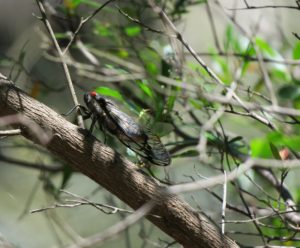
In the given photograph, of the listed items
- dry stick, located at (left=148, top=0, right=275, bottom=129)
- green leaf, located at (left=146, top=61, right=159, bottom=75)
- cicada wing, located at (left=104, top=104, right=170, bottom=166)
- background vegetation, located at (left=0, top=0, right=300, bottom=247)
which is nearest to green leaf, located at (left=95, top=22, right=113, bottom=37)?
background vegetation, located at (left=0, top=0, right=300, bottom=247)

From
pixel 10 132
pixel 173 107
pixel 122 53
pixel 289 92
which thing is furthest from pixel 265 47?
pixel 10 132

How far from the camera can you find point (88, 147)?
1.79m

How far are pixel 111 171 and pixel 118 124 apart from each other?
177mm

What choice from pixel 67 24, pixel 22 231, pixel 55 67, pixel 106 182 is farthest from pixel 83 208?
pixel 106 182

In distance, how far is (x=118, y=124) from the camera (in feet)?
6.23

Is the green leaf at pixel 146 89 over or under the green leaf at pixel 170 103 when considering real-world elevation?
over

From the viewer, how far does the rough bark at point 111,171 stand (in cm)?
178

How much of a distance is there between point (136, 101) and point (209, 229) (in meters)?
0.99

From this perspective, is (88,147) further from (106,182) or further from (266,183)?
(266,183)

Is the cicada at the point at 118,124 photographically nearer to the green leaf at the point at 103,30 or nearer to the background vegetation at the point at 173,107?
the background vegetation at the point at 173,107

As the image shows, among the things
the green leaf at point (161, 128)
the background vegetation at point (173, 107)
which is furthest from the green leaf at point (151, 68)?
the green leaf at point (161, 128)

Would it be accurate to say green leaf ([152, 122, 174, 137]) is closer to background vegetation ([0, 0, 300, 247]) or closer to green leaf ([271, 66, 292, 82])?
background vegetation ([0, 0, 300, 247])

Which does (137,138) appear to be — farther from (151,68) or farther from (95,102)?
(151,68)

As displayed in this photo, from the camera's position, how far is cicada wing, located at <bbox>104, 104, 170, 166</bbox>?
6.24ft
